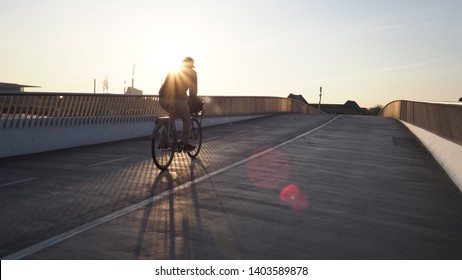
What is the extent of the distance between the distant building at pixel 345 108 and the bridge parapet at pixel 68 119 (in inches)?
5798

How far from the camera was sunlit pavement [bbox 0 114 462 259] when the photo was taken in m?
5.18

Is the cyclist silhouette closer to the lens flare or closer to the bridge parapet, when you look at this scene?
the lens flare

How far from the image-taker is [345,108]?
168250mm

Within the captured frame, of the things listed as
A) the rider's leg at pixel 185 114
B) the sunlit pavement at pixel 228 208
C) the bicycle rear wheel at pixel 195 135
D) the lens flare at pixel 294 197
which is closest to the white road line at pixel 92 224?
the sunlit pavement at pixel 228 208

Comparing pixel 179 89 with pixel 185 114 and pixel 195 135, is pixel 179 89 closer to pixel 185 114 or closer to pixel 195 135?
pixel 185 114

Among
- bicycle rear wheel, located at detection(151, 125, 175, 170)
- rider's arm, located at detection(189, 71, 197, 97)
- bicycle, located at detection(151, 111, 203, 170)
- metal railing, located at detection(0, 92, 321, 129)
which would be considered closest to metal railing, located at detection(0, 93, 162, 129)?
metal railing, located at detection(0, 92, 321, 129)

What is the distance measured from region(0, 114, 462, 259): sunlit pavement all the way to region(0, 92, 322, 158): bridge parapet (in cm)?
115

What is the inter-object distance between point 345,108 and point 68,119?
15866 centimetres

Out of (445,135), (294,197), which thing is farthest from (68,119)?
(445,135)

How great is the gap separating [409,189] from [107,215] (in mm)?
5362

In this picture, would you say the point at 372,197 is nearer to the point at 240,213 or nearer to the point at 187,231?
the point at 240,213

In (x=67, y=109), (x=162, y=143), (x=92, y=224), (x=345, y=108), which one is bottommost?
(x=92, y=224)

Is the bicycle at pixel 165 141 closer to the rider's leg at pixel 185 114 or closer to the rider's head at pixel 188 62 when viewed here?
the rider's leg at pixel 185 114

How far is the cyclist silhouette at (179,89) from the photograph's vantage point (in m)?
10.7
